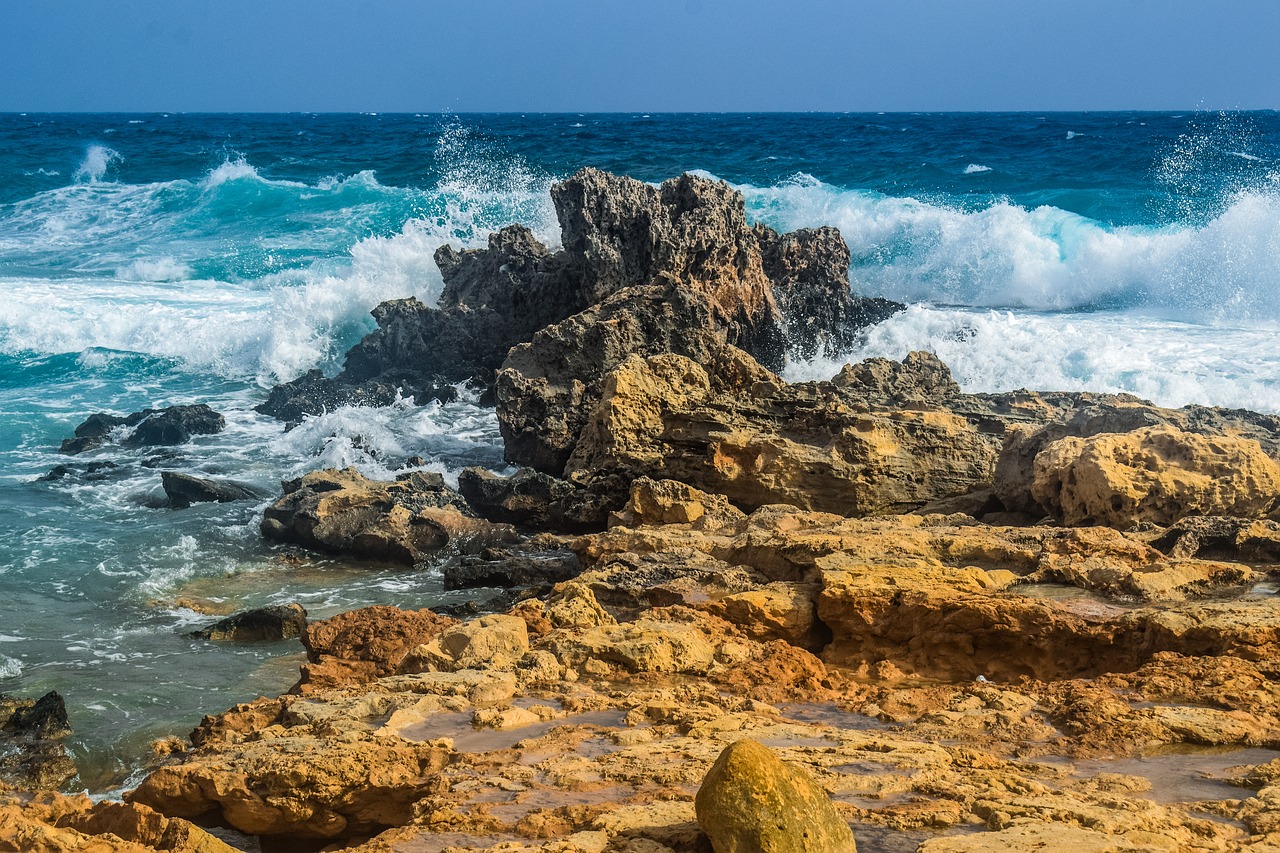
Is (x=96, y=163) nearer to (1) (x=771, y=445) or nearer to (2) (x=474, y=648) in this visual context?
(1) (x=771, y=445)

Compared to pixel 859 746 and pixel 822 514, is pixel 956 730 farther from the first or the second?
pixel 822 514

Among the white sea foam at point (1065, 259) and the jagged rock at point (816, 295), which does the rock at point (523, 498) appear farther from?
the white sea foam at point (1065, 259)

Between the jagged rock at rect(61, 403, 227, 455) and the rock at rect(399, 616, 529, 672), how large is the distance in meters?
7.44

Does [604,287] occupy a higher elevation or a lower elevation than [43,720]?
higher

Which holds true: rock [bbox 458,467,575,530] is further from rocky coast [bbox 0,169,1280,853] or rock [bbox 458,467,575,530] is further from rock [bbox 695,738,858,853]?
rock [bbox 695,738,858,853]

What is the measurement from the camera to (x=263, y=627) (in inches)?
240

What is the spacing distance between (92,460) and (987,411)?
25.3 ft

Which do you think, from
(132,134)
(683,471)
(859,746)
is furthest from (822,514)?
(132,134)

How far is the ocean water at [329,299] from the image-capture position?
6848 mm

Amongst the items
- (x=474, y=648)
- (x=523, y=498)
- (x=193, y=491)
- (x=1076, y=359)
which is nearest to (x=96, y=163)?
(x=193, y=491)

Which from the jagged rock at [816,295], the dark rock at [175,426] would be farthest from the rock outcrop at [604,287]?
the dark rock at [175,426]

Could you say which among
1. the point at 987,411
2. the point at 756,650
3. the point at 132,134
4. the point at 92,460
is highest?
the point at 132,134

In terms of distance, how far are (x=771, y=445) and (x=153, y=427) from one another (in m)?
6.72

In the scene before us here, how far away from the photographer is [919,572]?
457 centimetres
